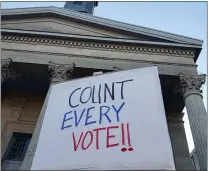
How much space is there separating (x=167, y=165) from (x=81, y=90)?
7.91 feet

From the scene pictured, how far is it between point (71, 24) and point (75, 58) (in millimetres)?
2567

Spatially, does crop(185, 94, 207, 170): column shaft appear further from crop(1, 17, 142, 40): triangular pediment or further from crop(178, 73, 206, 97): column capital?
crop(1, 17, 142, 40): triangular pediment

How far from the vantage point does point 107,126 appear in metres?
4.51

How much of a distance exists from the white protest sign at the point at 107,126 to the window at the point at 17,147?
23.3 feet

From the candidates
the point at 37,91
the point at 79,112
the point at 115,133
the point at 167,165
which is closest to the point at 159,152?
the point at 167,165

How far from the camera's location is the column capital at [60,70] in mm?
10258

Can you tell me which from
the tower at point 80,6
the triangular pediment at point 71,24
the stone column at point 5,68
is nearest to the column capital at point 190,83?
the triangular pediment at point 71,24

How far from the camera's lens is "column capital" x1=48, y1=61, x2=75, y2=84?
1026 cm

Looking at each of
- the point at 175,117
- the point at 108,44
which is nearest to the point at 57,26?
the point at 108,44

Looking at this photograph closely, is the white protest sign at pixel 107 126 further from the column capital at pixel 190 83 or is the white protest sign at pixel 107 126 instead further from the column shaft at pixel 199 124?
the column capital at pixel 190 83

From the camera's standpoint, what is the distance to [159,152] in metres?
4.04

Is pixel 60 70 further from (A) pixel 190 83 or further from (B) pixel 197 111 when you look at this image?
(B) pixel 197 111

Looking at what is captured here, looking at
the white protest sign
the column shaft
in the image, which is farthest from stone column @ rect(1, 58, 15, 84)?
the column shaft

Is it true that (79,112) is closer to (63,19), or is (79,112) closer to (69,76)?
(69,76)
